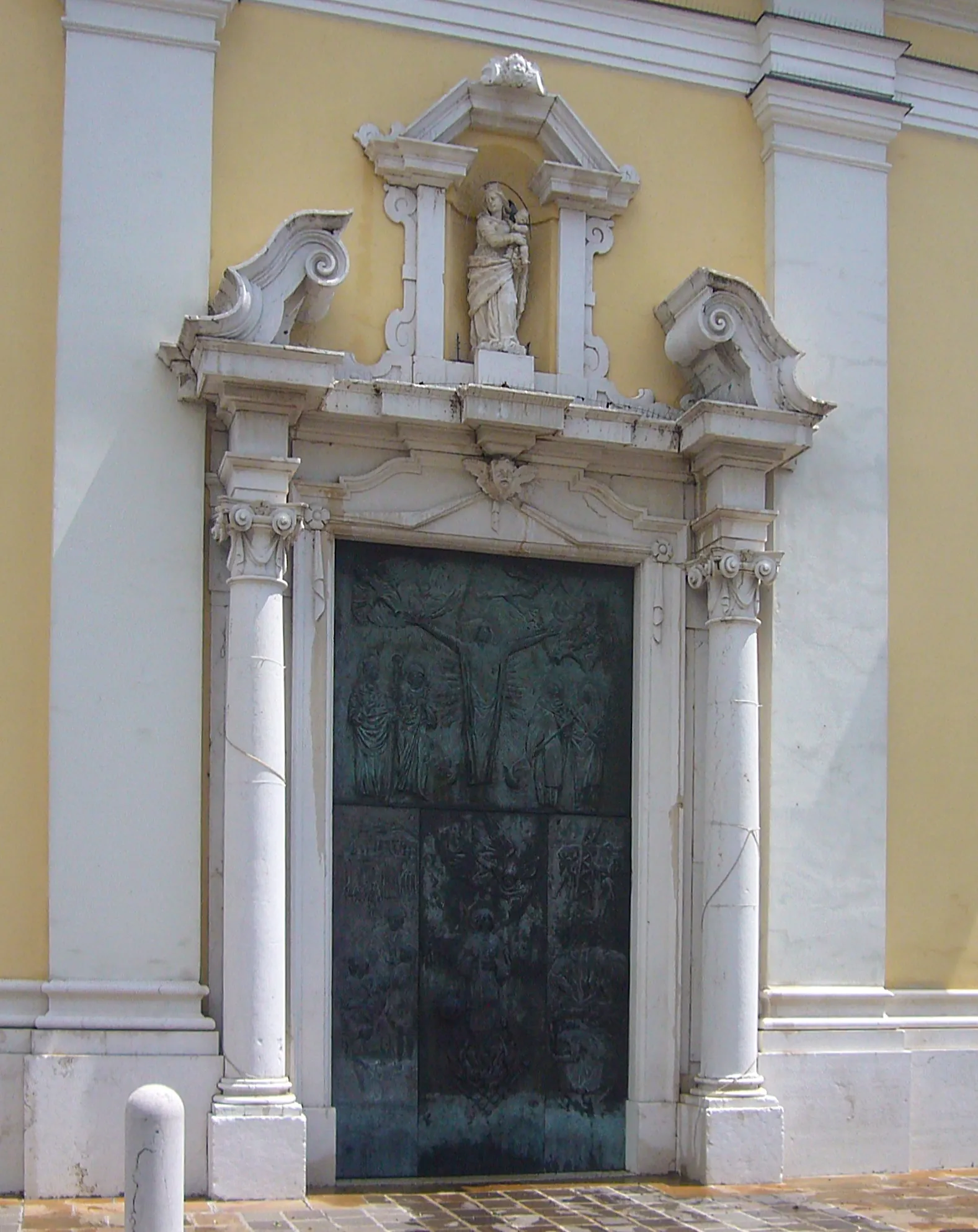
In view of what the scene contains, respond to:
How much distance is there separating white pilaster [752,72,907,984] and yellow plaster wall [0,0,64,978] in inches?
160

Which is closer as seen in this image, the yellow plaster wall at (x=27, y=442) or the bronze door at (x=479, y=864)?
the yellow plaster wall at (x=27, y=442)

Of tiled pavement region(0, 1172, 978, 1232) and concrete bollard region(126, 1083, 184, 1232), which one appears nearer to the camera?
concrete bollard region(126, 1083, 184, 1232)

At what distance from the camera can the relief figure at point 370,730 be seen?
35.4ft

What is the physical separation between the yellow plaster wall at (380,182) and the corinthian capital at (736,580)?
1081 millimetres

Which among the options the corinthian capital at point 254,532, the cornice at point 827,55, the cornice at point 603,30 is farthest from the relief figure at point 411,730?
the cornice at point 827,55

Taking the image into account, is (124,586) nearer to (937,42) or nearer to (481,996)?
(481,996)

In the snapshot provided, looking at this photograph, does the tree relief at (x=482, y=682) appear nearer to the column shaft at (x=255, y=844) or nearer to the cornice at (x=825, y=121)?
the column shaft at (x=255, y=844)

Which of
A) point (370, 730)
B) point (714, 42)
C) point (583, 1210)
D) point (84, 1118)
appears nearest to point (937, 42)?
point (714, 42)

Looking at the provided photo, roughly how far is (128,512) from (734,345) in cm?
343

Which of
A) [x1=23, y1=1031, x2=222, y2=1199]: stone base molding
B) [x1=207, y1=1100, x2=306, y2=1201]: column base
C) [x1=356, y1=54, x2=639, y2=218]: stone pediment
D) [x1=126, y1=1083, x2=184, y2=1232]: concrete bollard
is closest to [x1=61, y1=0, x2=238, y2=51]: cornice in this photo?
[x1=356, y1=54, x2=639, y2=218]: stone pediment

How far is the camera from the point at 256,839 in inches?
396

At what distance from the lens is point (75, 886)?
997 cm

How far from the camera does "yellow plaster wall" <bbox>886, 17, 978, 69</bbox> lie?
12.5 m

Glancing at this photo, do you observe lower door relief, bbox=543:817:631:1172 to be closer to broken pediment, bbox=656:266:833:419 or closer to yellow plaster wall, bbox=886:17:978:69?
broken pediment, bbox=656:266:833:419
